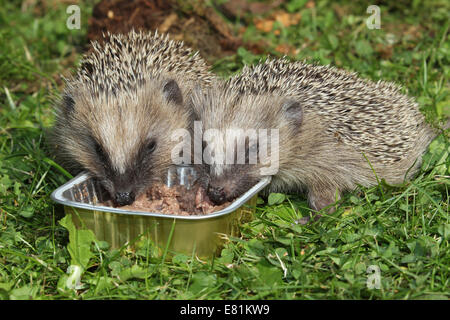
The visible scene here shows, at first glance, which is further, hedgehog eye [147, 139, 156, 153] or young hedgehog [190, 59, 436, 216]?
hedgehog eye [147, 139, 156, 153]

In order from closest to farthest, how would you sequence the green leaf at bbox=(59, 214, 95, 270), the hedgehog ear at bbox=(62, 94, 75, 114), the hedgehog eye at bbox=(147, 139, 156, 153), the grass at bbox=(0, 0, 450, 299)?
1. the grass at bbox=(0, 0, 450, 299)
2. the green leaf at bbox=(59, 214, 95, 270)
3. the hedgehog eye at bbox=(147, 139, 156, 153)
4. the hedgehog ear at bbox=(62, 94, 75, 114)

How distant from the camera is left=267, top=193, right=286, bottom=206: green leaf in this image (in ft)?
13.3

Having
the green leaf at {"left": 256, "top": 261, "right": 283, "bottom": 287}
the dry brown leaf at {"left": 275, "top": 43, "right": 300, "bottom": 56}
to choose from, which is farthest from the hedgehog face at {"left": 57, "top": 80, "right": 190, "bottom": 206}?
the dry brown leaf at {"left": 275, "top": 43, "right": 300, "bottom": 56}

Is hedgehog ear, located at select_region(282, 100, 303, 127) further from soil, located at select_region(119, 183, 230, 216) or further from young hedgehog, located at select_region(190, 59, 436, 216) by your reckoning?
soil, located at select_region(119, 183, 230, 216)

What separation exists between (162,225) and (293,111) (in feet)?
4.58

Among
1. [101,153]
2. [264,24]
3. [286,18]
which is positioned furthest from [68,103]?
[286,18]

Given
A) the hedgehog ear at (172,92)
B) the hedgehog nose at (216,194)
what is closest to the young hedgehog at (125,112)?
the hedgehog ear at (172,92)

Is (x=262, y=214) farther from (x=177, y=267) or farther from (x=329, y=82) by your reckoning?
(x=329, y=82)

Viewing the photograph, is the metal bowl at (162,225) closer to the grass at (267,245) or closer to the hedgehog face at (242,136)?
the grass at (267,245)

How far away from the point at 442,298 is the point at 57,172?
3.20m

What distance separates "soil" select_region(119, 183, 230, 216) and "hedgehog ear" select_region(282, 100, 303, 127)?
2.65 ft

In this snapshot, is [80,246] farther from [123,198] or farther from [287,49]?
[287,49]

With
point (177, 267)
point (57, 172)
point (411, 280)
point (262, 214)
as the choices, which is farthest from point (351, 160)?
point (57, 172)
